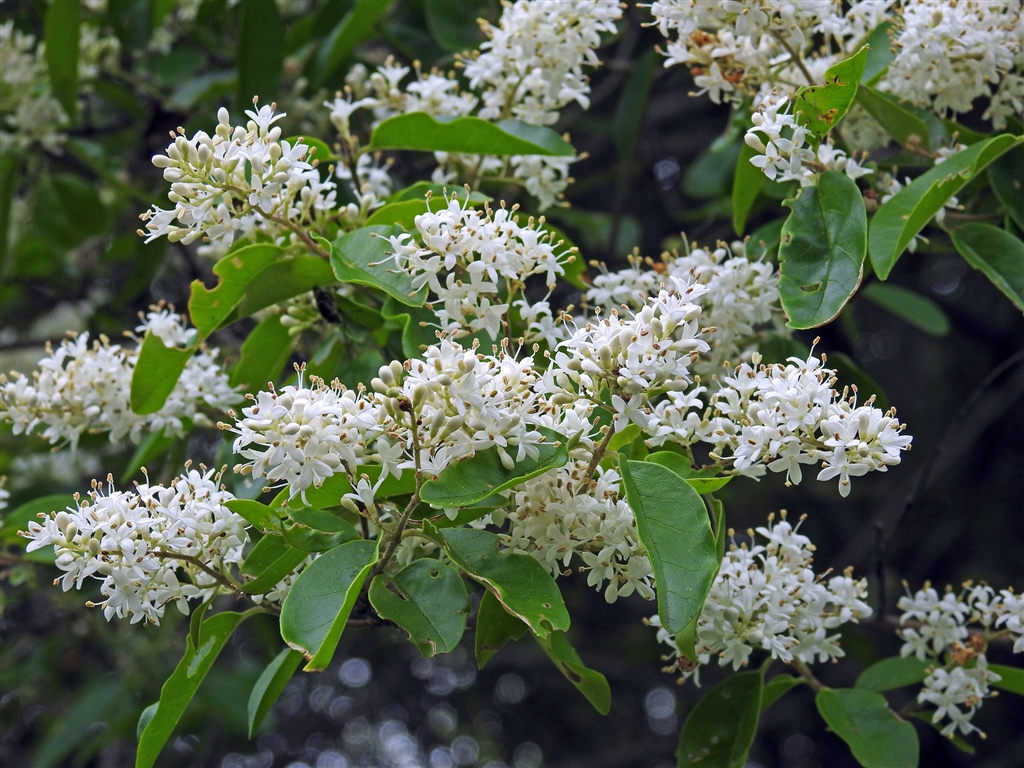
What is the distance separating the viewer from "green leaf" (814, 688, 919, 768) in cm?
176

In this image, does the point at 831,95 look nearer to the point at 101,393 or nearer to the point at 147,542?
the point at 147,542

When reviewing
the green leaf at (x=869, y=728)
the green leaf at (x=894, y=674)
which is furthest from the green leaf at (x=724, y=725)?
the green leaf at (x=894, y=674)

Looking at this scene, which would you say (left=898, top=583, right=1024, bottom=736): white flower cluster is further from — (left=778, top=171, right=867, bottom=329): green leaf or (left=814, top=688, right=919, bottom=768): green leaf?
(left=778, top=171, right=867, bottom=329): green leaf

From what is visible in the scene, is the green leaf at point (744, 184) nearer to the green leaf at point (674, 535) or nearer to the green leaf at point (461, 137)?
the green leaf at point (461, 137)

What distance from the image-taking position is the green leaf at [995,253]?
5.78ft

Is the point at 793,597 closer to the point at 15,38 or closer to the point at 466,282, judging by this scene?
the point at 466,282

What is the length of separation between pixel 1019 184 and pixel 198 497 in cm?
163

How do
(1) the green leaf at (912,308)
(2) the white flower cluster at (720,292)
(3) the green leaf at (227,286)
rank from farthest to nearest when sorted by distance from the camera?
(1) the green leaf at (912,308), (2) the white flower cluster at (720,292), (3) the green leaf at (227,286)

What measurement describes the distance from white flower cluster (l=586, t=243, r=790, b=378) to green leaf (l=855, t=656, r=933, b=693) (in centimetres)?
72

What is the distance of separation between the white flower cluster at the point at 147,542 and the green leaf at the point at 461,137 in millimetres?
793

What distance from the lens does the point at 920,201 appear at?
1.64m

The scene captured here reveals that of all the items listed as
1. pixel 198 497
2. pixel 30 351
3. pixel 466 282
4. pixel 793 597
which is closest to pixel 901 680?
pixel 793 597

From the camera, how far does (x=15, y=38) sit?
3.07 m

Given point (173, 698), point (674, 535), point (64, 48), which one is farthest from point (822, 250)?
point (64, 48)
